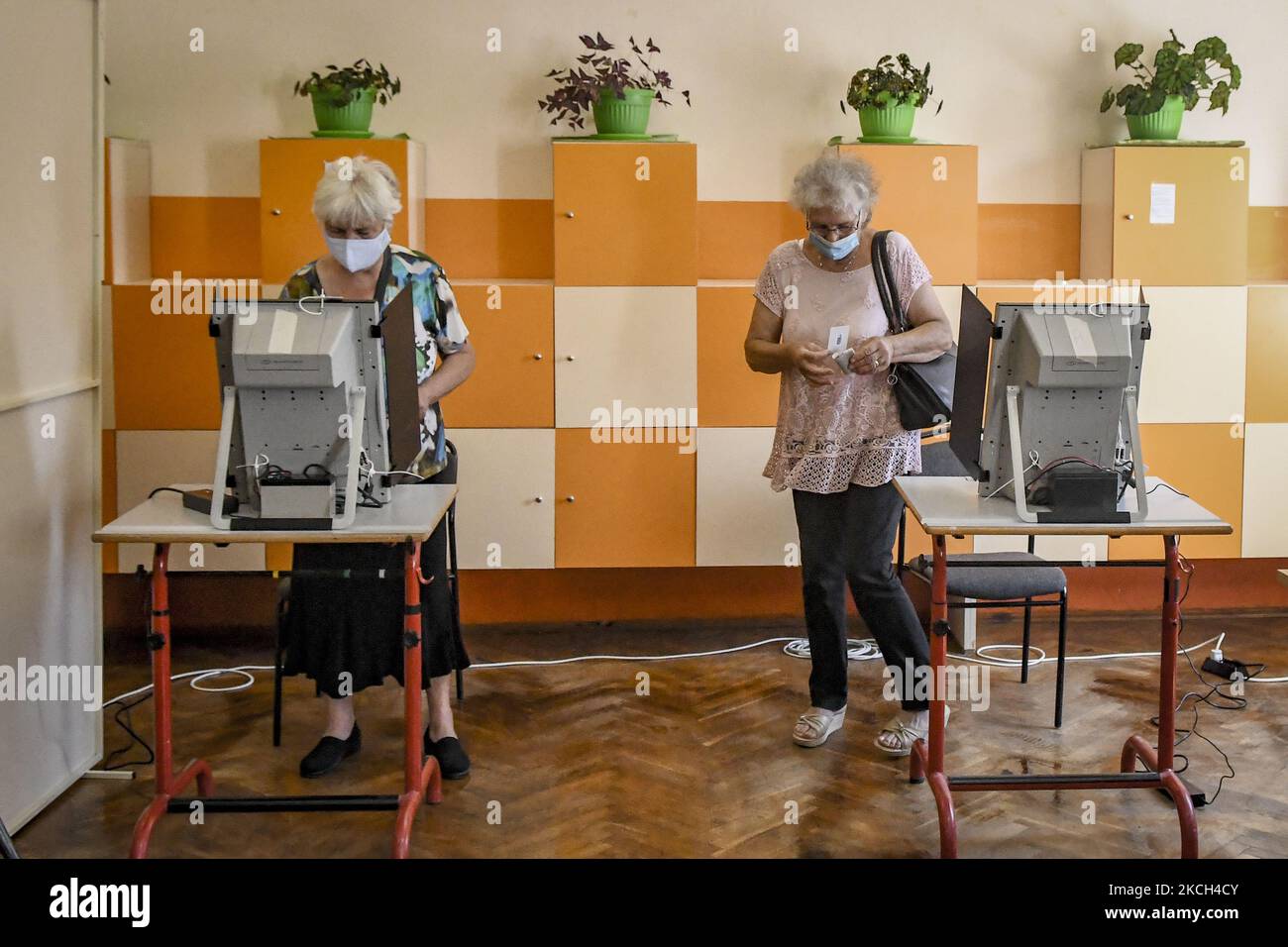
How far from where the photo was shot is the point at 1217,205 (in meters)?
4.91

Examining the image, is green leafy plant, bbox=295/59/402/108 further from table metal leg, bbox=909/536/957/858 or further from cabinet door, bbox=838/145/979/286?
table metal leg, bbox=909/536/957/858

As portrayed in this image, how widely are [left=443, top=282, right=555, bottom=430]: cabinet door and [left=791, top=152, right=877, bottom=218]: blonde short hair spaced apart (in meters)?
1.43

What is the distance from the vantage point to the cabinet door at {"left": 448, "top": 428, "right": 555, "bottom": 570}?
16.0 feet

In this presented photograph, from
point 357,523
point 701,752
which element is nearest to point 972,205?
point 701,752

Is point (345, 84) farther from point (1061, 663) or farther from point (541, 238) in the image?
point (1061, 663)

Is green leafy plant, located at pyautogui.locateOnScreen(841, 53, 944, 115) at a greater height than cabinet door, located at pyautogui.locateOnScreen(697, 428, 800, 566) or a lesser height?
greater

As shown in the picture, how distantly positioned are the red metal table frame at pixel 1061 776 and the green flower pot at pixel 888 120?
2112 millimetres

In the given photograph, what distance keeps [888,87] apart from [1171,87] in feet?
3.22

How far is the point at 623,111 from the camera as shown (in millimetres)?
4836

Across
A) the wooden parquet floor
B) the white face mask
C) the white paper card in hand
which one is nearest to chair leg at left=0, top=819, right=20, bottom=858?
the wooden parquet floor

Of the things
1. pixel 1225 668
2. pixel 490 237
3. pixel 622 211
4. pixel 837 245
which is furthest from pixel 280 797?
pixel 1225 668

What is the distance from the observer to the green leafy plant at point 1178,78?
4.88 metres

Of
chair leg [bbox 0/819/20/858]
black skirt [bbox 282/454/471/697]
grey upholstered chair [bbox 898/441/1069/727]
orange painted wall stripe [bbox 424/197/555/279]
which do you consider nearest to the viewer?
chair leg [bbox 0/819/20/858]

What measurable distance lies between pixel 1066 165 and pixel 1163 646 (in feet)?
8.09
